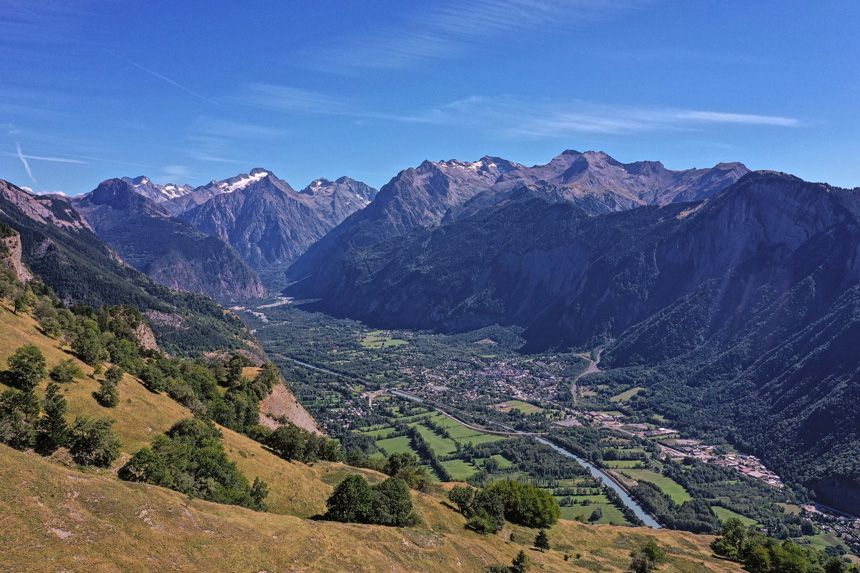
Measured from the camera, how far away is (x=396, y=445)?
18400 cm

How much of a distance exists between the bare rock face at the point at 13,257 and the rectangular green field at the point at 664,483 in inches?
7229

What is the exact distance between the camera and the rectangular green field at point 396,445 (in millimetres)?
177250

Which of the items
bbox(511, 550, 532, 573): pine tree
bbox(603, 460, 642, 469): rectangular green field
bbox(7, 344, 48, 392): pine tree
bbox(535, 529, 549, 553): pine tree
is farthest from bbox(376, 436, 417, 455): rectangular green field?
bbox(7, 344, 48, 392): pine tree

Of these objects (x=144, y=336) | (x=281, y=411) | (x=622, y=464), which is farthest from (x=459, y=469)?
(x=144, y=336)

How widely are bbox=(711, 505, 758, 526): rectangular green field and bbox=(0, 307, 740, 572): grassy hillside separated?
62.2m

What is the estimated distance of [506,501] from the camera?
86062mm

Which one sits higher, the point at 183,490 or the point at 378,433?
the point at 183,490

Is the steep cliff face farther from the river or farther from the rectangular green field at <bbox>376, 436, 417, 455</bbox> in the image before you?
the river

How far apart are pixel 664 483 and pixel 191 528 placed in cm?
15604

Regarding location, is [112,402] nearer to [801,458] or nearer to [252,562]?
[252,562]

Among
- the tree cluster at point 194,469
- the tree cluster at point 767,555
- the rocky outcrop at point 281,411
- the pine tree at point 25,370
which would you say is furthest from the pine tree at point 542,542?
the pine tree at point 25,370

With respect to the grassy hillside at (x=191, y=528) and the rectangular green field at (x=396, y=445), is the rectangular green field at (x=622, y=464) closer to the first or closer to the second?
the rectangular green field at (x=396, y=445)

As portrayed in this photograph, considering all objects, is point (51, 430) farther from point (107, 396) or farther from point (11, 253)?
point (11, 253)

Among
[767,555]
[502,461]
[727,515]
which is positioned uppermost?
[767,555]
